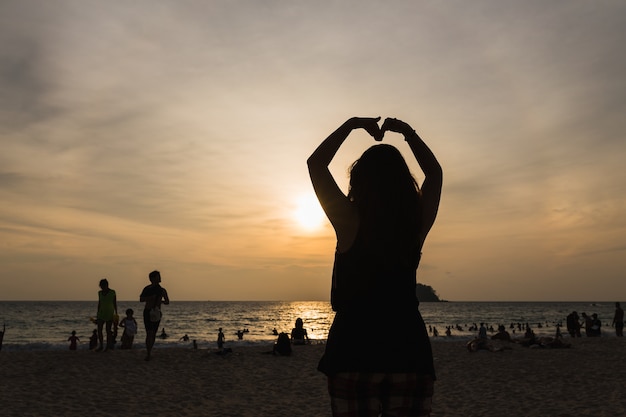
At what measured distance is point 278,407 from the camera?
37.2 feet

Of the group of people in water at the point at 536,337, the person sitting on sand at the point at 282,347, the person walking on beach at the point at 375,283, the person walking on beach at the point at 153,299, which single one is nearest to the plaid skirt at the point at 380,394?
the person walking on beach at the point at 375,283

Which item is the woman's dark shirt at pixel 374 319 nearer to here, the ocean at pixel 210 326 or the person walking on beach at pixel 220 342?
the ocean at pixel 210 326

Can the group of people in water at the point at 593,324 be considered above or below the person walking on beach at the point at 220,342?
above

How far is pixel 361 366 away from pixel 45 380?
1334 centimetres

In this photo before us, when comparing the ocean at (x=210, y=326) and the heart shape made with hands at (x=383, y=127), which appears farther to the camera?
the ocean at (x=210, y=326)

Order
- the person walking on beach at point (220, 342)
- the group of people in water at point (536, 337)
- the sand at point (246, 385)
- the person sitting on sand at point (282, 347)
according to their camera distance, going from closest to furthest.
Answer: the sand at point (246, 385)
the person walking on beach at point (220, 342)
the person sitting on sand at point (282, 347)
the group of people in water at point (536, 337)

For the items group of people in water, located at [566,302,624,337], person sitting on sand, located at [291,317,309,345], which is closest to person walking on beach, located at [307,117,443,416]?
person sitting on sand, located at [291,317,309,345]

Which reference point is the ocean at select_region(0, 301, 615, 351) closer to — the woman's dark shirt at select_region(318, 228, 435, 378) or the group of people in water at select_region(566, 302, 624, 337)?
the woman's dark shirt at select_region(318, 228, 435, 378)

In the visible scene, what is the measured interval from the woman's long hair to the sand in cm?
919

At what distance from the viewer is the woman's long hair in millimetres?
2363

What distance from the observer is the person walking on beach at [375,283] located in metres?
2.24

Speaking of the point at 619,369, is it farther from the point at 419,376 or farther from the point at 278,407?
the point at 419,376

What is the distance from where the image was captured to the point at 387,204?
242cm

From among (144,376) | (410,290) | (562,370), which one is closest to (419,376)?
(410,290)
